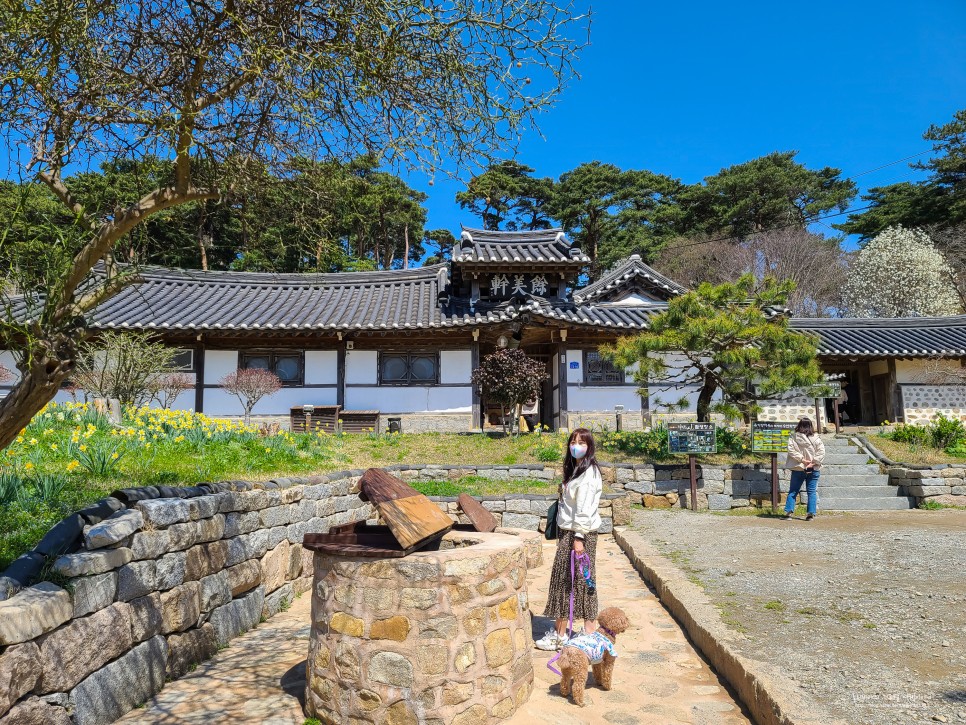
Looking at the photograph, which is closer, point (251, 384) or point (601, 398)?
point (251, 384)

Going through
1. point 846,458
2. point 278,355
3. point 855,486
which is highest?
point 278,355

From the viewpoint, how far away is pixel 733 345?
499 inches

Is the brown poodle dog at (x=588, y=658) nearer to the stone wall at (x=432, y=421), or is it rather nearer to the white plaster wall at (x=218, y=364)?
the stone wall at (x=432, y=421)

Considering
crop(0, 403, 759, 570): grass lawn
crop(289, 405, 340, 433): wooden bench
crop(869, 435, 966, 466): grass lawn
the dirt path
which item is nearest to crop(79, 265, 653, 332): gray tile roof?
crop(289, 405, 340, 433): wooden bench

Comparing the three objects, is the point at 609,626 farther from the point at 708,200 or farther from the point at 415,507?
the point at 708,200

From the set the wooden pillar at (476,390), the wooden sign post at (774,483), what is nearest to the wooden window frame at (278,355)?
the wooden pillar at (476,390)

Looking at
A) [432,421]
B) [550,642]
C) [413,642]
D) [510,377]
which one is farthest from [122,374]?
[413,642]

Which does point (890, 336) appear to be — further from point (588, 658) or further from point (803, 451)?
point (588, 658)

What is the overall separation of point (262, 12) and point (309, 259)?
2000 millimetres

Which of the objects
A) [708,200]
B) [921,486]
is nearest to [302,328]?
[921,486]

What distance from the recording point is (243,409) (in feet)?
52.5

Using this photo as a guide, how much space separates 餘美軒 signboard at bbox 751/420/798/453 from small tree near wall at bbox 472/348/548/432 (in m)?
4.34

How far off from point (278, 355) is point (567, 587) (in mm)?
13504

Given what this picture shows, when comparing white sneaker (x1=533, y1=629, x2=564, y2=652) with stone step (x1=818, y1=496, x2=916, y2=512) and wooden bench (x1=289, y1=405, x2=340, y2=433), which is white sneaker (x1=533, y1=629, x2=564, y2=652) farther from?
wooden bench (x1=289, y1=405, x2=340, y2=433)
